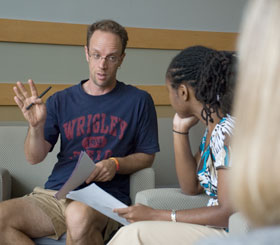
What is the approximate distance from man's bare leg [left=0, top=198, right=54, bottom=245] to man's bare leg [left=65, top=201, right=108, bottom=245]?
192mm

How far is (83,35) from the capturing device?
11.0 feet

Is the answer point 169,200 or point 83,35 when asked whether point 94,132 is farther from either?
point 83,35

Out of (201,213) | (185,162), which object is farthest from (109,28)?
(201,213)

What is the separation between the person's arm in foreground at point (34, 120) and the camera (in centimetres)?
215

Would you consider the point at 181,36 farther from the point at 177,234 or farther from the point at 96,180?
the point at 177,234

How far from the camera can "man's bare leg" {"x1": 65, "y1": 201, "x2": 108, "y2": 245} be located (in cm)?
190

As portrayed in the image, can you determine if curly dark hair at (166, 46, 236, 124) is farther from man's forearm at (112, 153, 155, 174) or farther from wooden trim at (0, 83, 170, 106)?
wooden trim at (0, 83, 170, 106)

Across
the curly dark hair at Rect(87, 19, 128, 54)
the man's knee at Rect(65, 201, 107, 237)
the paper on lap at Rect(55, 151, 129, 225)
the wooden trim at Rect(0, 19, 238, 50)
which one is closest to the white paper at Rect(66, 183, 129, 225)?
the paper on lap at Rect(55, 151, 129, 225)

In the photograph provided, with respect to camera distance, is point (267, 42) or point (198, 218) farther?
point (198, 218)

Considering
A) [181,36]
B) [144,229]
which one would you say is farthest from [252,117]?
[181,36]

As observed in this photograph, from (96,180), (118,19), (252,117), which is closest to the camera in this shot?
(252,117)

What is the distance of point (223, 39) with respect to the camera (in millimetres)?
3863

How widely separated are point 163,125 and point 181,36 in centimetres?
98

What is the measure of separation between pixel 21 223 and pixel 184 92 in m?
1.00
